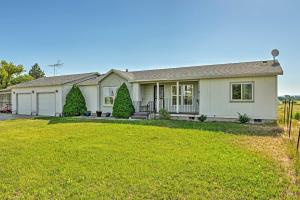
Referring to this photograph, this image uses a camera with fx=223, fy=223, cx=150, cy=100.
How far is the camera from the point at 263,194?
4.06 m

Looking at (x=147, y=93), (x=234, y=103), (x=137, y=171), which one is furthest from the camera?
(x=147, y=93)

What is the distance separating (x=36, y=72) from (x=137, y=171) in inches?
2889

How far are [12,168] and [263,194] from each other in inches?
226

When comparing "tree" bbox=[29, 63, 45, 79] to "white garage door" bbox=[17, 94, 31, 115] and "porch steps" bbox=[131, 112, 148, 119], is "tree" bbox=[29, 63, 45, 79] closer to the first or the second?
"white garage door" bbox=[17, 94, 31, 115]

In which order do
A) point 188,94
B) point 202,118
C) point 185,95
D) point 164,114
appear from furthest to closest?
point 185,95 → point 188,94 → point 164,114 → point 202,118

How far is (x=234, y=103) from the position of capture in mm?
14359

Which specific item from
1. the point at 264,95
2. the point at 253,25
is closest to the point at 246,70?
the point at 264,95

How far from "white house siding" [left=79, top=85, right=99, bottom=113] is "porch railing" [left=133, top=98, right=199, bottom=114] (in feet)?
14.1

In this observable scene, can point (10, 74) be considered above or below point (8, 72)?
below

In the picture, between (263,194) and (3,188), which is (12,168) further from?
(263,194)

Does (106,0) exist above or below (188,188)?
above

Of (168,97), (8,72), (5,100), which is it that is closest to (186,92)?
(168,97)

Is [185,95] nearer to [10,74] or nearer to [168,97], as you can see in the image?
[168,97]

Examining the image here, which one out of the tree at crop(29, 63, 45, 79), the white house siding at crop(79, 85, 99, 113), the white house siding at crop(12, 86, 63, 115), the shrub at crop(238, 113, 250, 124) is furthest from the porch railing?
the tree at crop(29, 63, 45, 79)
